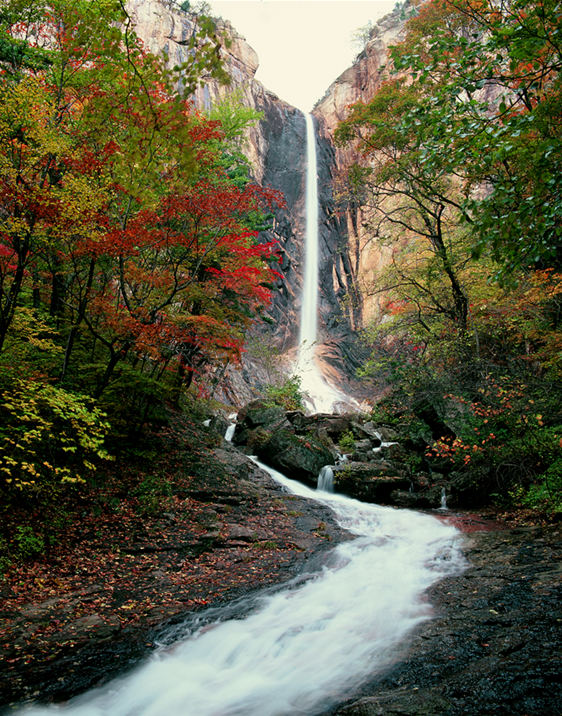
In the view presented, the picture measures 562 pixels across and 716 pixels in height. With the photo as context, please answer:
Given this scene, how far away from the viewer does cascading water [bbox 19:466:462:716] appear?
11.6 ft

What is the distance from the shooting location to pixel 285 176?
1492 inches

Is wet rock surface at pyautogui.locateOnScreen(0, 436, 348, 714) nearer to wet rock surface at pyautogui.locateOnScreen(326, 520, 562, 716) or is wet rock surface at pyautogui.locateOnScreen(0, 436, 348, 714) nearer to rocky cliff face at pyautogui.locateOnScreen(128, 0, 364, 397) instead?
wet rock surface at pyautogui.locateOnScreen(326, 520, 562, 716)

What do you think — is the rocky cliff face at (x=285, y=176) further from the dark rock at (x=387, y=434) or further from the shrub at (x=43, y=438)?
the shrub at (x=43, y=438)

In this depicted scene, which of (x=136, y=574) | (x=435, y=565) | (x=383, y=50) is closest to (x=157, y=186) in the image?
(x=136, y=574)

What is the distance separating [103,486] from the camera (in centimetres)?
739

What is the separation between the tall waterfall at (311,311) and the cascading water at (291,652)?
17.8 meters

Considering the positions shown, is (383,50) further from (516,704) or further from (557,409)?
(516,704)

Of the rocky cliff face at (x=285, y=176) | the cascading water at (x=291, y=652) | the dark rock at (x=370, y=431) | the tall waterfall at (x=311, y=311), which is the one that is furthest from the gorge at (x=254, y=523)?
the rocky cliff face at (x=285, y=176)

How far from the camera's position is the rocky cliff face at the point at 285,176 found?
→ 3244cm

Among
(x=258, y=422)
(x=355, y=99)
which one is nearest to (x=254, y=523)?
(x=258, y=422)

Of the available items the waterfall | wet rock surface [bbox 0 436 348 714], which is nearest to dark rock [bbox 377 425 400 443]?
wet rock surface [bbox 0 436 348 714]

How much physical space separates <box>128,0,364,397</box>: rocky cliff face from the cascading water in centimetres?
2247

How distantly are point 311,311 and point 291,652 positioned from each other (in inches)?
1206

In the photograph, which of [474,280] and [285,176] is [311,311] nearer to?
[285,176]
